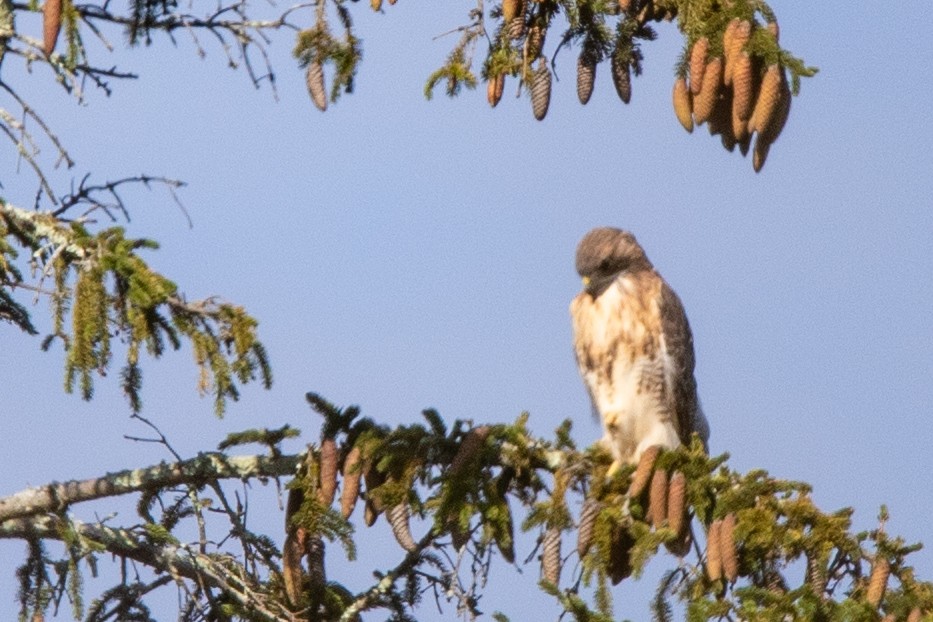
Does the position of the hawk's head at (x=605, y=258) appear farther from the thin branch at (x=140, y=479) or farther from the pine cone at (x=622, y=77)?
the thin branch at (x=140, y=479)

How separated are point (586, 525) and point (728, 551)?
1.65 ft

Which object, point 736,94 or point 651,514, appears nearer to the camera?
point 736,94

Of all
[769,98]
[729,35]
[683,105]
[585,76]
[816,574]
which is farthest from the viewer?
[585,76]

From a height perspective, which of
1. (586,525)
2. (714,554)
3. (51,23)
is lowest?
(714,554)

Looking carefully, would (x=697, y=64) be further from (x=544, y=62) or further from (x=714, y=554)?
(x=714, y=554)

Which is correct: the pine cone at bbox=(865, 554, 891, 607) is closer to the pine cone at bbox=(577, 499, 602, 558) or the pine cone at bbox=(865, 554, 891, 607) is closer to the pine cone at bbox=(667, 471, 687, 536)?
the pine cone at bbox=(667, 471, 687, 536)

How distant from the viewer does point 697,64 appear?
4.75 meters

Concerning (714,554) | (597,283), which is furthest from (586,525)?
(597,283)

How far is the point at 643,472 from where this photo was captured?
15.7 feet

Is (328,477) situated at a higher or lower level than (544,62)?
lower

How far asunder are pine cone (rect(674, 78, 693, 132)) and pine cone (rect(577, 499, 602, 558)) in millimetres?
1214

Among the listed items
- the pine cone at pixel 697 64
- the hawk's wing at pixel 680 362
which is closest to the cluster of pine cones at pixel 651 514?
the pine cone at pixel 697 64

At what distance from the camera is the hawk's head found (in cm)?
723

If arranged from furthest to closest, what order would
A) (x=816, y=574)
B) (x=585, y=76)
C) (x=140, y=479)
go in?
(x=585, y=76) → (x=140, y=479) → (x=816, y=574)
